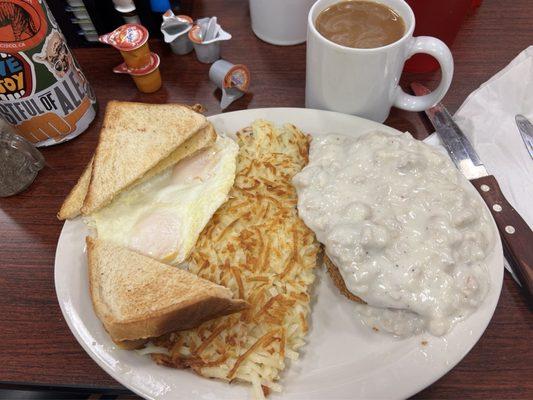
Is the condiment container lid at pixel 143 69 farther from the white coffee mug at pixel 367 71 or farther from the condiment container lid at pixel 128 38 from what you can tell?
the white coffee mug at pixel 367 71

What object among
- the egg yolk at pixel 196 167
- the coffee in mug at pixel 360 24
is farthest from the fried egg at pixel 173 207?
the coffee in mug at pixel 360 24

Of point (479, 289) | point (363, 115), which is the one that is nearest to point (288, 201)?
point (363, 115)

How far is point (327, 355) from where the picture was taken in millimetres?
1175

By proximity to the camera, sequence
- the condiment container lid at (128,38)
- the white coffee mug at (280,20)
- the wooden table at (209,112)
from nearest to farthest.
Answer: the wooden table at (209,112), the condiment container lid at (128,38), the white coffee mug at (280,20)

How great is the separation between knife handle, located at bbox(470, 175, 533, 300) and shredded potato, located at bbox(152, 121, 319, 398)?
606mm

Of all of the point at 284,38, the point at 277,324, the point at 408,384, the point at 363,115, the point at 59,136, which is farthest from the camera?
the point at 284,38

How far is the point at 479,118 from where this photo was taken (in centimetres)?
157

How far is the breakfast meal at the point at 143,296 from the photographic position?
108 centimetres

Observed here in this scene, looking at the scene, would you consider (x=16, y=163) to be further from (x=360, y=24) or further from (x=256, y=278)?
(x=360, y=24)

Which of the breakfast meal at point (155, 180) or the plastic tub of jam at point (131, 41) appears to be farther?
the plastic tub of jam at point (131, 41)

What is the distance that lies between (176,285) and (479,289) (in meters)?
0.85

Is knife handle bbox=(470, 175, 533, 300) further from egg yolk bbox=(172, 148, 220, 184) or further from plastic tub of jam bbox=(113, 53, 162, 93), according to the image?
plastic tub of jam bbox=(113, 53, 162, 93)

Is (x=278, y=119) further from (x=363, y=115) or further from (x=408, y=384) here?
(x=408, y=384)

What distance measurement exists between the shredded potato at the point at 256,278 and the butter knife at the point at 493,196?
59cm
